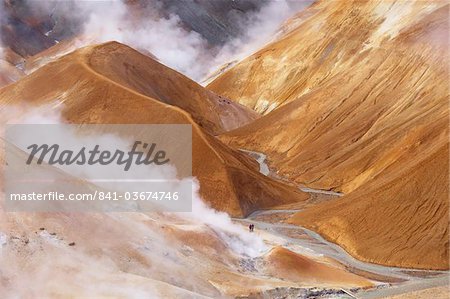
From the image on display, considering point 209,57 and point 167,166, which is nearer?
point 167,166

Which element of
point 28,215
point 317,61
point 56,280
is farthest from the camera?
point 317,61

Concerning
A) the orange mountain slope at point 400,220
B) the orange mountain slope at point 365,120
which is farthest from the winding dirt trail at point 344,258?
the orange mountain slope at point 365,120

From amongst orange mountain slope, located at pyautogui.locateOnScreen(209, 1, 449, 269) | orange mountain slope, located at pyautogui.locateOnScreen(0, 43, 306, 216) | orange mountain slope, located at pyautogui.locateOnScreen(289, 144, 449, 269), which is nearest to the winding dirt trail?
orange mountain slope, located at pyautogui.locateOnScreen(289, 144, 449, 269)

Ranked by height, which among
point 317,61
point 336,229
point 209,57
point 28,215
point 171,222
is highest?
point 209,57

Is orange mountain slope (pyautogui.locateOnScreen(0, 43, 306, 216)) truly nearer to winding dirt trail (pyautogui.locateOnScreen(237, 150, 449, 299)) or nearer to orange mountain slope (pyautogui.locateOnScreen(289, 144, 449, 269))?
winding dirt trail (pyautogui.locateOnScreen(237, 150, 449, 299))

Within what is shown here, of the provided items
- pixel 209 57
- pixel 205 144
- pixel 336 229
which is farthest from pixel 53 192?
pixel 209 57

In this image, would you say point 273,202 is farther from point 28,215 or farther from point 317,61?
point 317,61

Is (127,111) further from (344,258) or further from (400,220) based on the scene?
(400,220)
